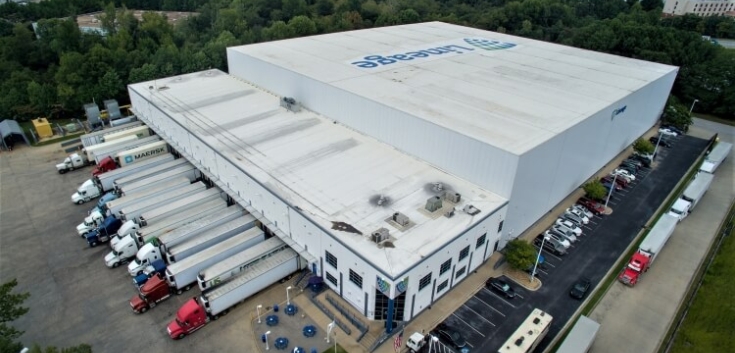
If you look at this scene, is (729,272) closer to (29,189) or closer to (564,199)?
(564,199)

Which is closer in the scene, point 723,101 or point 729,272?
point 729,272

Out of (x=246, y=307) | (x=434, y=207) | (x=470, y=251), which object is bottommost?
(x=246, y=307)

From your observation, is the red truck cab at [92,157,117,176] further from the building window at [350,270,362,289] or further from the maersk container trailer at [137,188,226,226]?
the building window at [350,270,362,289]

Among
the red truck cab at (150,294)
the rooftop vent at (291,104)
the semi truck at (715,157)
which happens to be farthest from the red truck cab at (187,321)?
the semi truck at (715,157)

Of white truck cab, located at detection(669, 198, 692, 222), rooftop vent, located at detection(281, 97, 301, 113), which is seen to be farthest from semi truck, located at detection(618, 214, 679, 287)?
rooftop vent, located at detection(281, 97, 301, 113)

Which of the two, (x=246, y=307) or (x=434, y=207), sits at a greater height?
(x=434, y=207)

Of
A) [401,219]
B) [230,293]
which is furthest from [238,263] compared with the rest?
[401,219]

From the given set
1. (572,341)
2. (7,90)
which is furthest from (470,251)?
(7,90)
